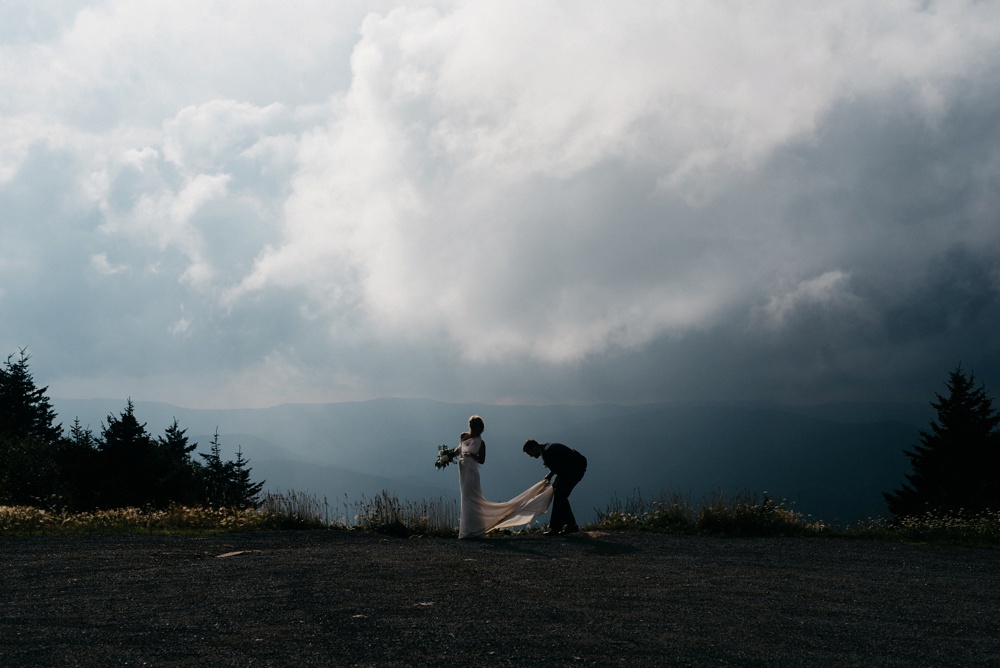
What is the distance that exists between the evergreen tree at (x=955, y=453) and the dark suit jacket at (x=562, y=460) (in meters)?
38.7

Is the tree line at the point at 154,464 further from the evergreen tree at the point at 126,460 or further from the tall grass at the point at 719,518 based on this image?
the tall grass at the point at 719,518

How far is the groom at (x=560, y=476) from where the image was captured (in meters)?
15.1

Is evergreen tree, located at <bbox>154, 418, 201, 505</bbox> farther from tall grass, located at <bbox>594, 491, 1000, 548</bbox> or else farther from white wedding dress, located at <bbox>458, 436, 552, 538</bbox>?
tall grass, located at <bbox>594, 491, 1000, 548</bbox>

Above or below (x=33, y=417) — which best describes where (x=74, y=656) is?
below

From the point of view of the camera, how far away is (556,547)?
1291 cm

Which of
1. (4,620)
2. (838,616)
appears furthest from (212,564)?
(838,616)

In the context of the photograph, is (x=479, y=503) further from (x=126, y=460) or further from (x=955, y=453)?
(x=955, y=453)

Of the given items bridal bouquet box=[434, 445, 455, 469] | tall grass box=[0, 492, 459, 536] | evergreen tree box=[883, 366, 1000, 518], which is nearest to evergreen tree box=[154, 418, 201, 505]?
tall grass box=[0, 492, 459, 536]

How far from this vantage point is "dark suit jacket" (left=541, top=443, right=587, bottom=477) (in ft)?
50.2

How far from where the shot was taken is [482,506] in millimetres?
15500

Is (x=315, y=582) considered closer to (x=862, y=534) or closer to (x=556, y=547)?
(x=556, y=547)

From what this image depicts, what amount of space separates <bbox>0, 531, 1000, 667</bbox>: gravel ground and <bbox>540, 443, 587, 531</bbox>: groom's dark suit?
214cm

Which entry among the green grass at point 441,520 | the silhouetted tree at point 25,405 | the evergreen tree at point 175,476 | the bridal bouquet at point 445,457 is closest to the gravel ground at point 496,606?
the green grass at point 441,520

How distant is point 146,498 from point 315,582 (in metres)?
21.7
